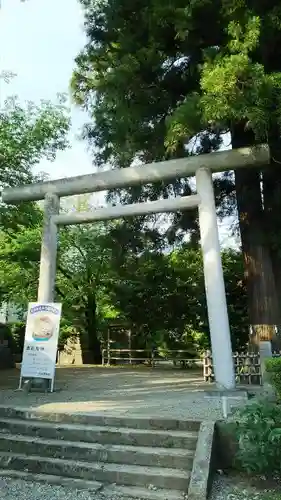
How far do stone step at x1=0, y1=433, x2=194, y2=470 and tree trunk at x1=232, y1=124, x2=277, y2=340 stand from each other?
15.4ft

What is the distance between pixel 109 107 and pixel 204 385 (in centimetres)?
604

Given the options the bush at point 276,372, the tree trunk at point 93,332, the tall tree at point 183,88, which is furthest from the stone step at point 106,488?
the tree trunk at point 93,332

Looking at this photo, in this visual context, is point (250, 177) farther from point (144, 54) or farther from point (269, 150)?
point (144, 54)

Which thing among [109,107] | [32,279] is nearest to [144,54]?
[109,107]

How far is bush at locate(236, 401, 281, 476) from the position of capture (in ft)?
13.0

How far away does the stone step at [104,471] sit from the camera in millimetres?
4207

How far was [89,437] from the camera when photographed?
195 inches

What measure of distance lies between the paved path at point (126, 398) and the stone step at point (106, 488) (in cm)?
102

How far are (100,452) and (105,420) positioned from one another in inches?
19.0

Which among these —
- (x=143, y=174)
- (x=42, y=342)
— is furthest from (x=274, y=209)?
(x=42, y=342)

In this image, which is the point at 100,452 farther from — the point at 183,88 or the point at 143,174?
the point at 183,88

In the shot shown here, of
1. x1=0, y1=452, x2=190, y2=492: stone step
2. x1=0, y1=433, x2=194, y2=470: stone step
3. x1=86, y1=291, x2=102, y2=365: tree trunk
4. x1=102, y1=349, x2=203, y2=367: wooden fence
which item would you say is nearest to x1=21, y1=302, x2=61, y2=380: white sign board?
x1=0, y1=433, x2=194, y2=470: stone step

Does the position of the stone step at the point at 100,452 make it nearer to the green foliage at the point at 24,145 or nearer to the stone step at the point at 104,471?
the stone step at the point at 104,471

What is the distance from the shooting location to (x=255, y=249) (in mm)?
9125
